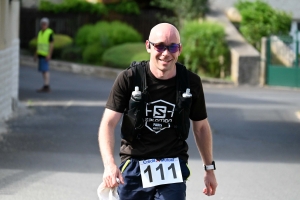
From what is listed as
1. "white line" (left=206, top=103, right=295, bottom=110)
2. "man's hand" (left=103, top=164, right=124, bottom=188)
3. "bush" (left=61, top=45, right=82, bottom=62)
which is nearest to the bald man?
"man's hand" (left=103, top=164, right=124, bottom=188)

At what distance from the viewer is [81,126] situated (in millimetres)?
14359

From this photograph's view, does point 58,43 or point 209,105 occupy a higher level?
point 58,43

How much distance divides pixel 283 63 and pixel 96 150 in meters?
17.3

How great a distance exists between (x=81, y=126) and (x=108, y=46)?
17.4 metres

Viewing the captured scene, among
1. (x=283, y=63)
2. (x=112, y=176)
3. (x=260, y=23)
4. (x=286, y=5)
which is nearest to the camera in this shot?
(x=112, y=176)

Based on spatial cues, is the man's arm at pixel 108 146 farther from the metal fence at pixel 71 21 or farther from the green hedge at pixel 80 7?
the green hedge at pixel 80 7

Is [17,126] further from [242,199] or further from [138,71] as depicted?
[138,71]

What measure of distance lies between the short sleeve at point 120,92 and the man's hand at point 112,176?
0.42m

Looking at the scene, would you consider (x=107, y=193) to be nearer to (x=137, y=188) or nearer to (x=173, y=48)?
(x=137, y=188)

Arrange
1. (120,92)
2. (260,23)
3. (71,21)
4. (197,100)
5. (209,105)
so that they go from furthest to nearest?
1. (71,21)
2. (260,23)
3. (209,105)
4. (197,100)
5. (120,92)

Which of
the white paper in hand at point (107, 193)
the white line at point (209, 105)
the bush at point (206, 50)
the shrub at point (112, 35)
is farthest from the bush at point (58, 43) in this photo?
the white paper in hand at point (107, 193)

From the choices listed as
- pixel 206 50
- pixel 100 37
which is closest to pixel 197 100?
pixel 206 50

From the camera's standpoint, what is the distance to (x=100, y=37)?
31.6 m

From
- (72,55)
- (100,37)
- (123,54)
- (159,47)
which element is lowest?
(72,55)
